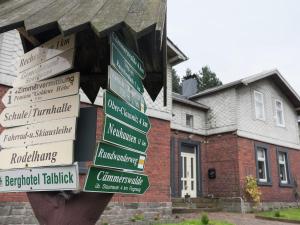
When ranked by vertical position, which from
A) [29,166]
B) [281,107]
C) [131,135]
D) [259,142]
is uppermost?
[281,107]

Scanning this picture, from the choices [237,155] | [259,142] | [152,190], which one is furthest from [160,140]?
[259,142]

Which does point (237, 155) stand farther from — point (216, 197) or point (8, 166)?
point (8, 166)

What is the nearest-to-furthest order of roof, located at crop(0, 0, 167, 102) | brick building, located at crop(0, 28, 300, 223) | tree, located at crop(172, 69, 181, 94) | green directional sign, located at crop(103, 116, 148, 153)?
roof, located at crop(0, 0, 167, 102)
green directional sign, located at crop(103, 116, 148, 153)
brick building, located at crop(0, 28, 300, 223)
tree, located at crop(172, 69, 181, 94)

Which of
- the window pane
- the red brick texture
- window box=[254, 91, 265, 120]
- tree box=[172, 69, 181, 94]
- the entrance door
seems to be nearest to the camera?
the red brick texture

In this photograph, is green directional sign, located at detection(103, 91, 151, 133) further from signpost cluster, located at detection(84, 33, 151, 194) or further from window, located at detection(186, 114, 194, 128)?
window, located at detection(186, 114, 194, 128)

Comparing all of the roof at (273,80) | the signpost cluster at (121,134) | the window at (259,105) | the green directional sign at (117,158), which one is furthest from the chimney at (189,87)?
the green directional sign at (117,158)

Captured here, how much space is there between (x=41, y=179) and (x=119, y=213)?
7915mm

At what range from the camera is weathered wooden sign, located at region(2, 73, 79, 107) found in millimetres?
2840

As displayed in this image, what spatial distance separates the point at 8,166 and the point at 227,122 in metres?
15.0

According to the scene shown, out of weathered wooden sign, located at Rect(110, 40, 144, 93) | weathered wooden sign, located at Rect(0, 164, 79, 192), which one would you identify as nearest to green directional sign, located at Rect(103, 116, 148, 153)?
weathered wooden sign, located at Rect(0, 164, 79, 192)

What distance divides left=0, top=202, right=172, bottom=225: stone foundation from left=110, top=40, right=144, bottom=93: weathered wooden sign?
6.33 meters

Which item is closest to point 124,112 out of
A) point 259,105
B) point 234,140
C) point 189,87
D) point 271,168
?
point 234,140

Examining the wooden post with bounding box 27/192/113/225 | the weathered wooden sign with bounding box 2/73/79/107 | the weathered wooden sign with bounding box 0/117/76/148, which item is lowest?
the wooden post with bounding box 27/192/113/225

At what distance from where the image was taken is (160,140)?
12.0 metres
